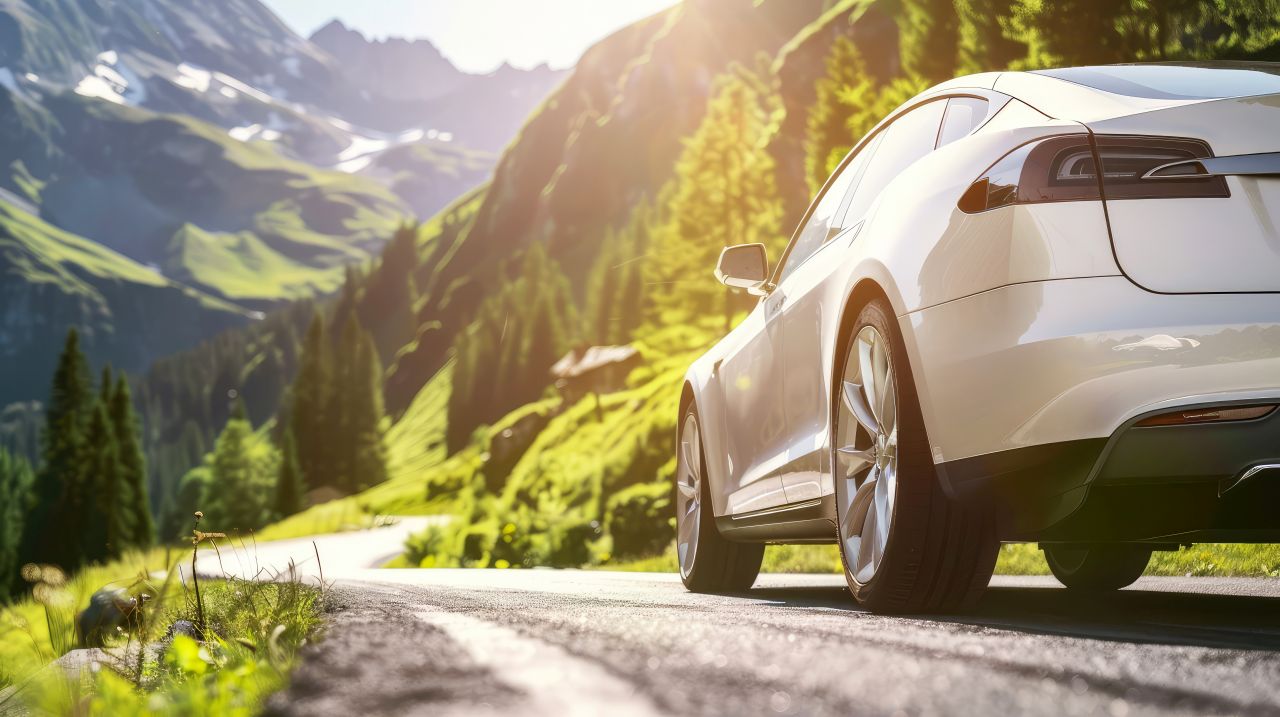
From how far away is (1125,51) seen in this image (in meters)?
18.3

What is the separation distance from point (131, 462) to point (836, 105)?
180ft

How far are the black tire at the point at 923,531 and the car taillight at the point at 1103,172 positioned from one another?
24.0 inches

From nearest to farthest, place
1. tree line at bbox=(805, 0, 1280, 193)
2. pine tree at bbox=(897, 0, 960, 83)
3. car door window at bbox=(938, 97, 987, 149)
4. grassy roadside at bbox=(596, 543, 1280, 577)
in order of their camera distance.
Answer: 1. car door window at bbox=(938, 97, 987, 149)
2. grassy roadside at bbox=(596, 543, 1280, 577)
3. tree line at bbox=(805, 0, 1280, 193)
4. pine tree at bbox=(897, 0, 960, 83)

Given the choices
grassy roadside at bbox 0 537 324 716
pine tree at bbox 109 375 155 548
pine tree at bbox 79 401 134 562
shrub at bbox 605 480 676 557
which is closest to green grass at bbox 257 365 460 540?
pine tree at bbox 109 375 155 548

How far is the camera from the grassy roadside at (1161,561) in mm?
6977

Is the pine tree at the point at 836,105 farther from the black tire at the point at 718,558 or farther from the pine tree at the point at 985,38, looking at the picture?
the black tire at the point at 718,558

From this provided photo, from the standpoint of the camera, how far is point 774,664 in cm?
216

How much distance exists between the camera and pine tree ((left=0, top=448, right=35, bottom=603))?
67188 mm

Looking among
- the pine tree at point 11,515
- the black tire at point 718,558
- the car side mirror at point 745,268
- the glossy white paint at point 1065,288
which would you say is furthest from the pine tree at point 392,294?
the glossy white paint at point 1065,288

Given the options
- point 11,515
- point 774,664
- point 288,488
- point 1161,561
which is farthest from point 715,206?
point 11,515

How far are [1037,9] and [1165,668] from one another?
59.3 feet

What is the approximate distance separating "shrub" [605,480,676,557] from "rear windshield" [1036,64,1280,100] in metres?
10.3

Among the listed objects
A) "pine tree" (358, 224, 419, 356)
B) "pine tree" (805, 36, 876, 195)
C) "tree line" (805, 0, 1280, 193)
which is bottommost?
"tree line" (805, 0, 1280, 193)

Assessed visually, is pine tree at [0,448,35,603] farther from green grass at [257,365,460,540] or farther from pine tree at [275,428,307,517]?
pine tree at [275,428,307,517]
